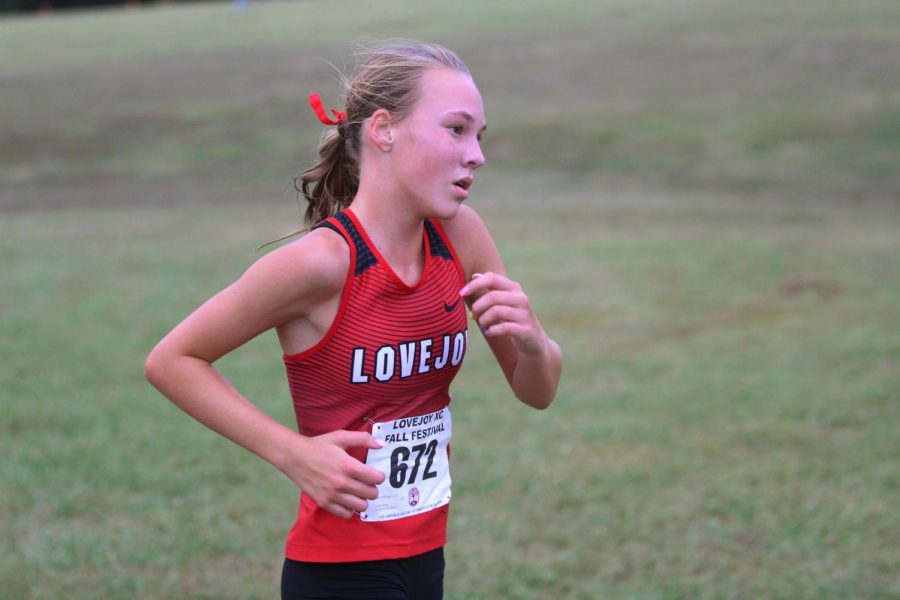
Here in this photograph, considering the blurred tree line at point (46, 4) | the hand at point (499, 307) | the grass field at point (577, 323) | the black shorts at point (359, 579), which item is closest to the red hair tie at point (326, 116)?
the hand at point (499, 307)

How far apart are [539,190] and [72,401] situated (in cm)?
989

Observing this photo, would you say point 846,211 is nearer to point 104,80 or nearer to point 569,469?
point 569,469

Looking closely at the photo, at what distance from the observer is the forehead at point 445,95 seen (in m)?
2.28

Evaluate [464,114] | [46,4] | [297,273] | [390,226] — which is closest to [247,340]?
[297,273]

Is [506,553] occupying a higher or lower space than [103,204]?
lower

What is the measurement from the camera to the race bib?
7.86 feet

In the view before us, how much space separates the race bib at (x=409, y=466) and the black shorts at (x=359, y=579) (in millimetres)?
109

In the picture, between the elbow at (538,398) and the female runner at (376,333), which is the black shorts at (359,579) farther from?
the elbow at (538,398)

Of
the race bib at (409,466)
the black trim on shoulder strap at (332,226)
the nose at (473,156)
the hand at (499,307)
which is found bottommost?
the race bib at (409,466)

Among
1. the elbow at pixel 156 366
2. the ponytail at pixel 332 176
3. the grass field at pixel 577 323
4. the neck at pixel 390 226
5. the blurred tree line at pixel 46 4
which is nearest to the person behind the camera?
the elbow at pixel 156 366

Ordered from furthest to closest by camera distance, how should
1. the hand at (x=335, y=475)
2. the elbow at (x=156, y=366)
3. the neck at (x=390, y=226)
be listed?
the neck at (x=390, y=226), the elbow at (x=156, y=366), the hand at (x=335, y=475)

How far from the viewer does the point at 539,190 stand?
50.6 ft

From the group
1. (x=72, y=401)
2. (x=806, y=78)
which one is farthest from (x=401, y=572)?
(x=806, y=78)

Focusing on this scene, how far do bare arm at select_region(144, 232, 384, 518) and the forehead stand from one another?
35 centimetres
